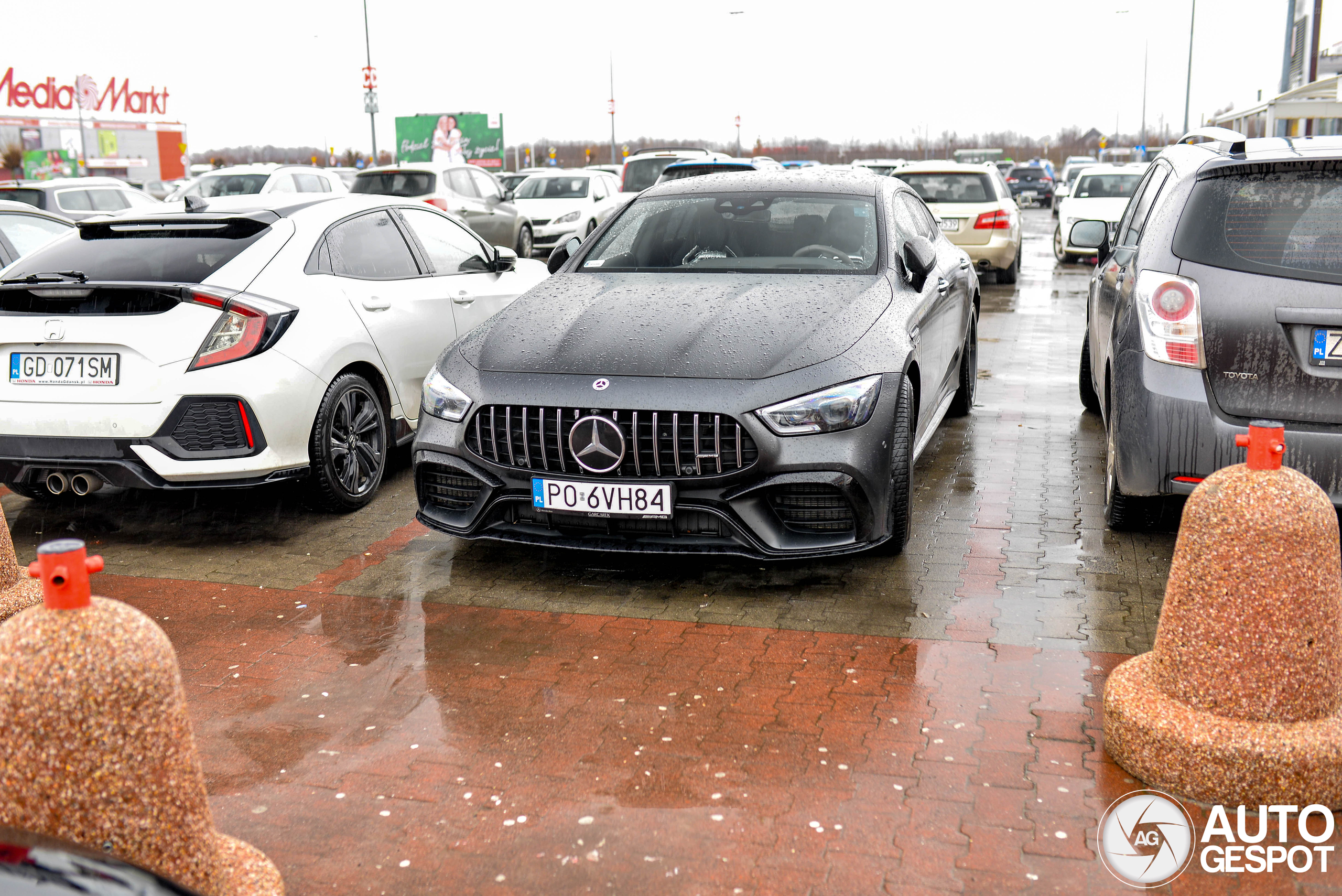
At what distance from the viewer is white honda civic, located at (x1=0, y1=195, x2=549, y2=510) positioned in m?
5.10

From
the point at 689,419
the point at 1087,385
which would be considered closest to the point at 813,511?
the point at 689,419

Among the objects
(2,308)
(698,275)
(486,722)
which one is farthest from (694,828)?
A: (2,308)

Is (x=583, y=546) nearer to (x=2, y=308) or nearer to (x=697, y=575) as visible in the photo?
(x=697, y=575)

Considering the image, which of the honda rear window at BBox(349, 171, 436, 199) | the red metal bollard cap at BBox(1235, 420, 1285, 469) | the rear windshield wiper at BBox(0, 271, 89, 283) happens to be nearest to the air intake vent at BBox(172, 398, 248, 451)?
the rear windshield wiper at BBox(0, 271, 89, 283)

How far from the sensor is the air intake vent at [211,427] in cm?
511

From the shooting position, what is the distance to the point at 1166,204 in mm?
4680

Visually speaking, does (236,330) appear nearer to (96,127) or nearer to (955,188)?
(955,188)

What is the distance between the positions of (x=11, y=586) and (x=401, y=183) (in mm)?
15601

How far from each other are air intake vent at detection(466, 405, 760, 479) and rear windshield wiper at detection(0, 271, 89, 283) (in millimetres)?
2288

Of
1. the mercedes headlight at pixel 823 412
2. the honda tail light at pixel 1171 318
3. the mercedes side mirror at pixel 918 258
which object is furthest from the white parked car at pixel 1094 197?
the mercedes headlight at pixel 823 412

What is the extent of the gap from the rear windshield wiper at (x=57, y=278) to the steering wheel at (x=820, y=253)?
326cm

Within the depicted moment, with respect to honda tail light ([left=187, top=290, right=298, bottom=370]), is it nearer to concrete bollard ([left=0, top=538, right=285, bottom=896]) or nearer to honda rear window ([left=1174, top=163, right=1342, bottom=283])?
concrete bollard ([left=0, top=538, right=285, bottom=896])

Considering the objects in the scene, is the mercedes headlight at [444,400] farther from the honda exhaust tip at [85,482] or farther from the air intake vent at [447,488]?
the honda exhaust tip at [85,482]

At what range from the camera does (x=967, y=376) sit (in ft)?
25.3
